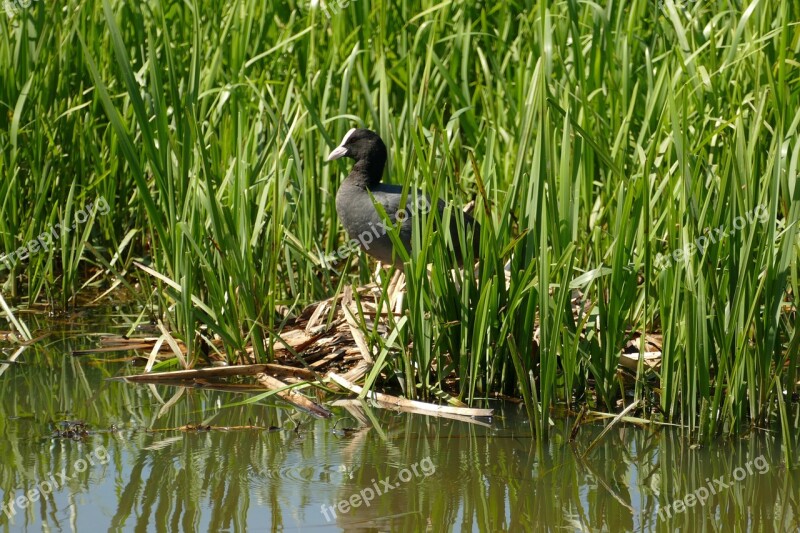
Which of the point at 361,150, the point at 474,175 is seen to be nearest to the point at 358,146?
the point at 361,150

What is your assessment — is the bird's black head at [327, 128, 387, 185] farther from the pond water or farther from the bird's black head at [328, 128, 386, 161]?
the pond water

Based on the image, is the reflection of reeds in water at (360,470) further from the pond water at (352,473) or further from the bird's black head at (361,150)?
the bird's black head at (361,150)

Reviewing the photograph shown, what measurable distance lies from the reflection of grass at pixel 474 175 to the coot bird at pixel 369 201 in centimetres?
12

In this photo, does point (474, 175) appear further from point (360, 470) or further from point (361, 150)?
point (360, 470)

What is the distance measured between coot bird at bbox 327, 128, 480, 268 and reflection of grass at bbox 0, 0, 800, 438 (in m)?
0.12

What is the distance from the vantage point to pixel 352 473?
306 cm

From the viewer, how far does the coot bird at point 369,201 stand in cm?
452

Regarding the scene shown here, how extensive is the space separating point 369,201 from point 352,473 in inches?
68.6

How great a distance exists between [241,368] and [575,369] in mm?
1197

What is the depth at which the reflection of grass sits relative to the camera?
3.30 meters

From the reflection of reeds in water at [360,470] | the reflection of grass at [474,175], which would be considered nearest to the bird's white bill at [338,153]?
the reflection of grass at [474,175]

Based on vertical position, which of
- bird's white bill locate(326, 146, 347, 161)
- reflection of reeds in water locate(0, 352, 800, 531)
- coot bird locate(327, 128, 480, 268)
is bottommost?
reflection of reeds in water locate(0, 352, 800, 531)

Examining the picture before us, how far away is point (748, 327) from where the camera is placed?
314 centimetres

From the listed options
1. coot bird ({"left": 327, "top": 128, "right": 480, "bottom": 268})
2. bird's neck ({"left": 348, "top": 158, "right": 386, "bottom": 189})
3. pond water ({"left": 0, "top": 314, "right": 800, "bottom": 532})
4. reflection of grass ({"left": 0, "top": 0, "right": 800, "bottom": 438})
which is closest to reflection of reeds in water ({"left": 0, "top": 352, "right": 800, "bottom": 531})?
pond water ({"left": 0, "top": 314, "right": 800, "bottom": 532})
